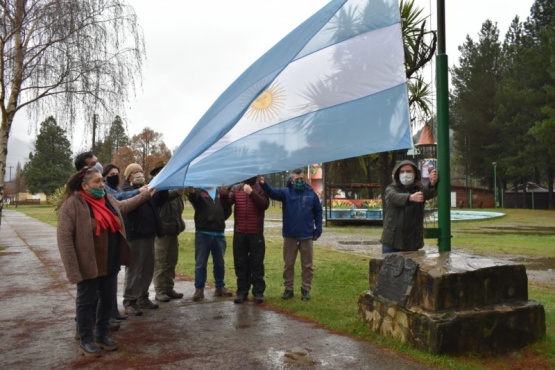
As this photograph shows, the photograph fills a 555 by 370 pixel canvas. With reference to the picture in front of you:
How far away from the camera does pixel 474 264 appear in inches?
183

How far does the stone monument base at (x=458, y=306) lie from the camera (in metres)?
4.27

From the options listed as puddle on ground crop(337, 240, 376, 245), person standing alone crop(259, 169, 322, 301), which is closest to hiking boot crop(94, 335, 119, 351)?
person standing alone crop(259, 169, 322, 301)

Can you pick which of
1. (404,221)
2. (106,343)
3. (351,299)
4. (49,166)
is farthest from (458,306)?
(49,166)

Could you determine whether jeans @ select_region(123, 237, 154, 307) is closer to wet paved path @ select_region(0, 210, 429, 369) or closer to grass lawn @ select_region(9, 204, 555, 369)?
wet paved path @ select_region(0, 210, 429, 369)

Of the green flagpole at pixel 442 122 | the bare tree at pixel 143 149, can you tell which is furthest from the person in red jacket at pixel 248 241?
the bare tree at pixel 143 149

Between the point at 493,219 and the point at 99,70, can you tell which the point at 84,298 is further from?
the point at 493,219

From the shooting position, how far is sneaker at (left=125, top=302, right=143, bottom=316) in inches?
238

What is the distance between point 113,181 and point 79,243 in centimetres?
168

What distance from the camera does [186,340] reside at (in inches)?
197

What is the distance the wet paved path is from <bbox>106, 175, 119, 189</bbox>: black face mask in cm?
162

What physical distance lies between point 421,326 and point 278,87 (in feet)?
9.21

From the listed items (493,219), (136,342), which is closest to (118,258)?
(136,342)

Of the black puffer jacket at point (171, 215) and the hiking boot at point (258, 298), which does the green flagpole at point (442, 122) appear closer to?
the hiking boot at point (258, 298)

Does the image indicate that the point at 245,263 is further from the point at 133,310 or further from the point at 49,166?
the point at 49,166
